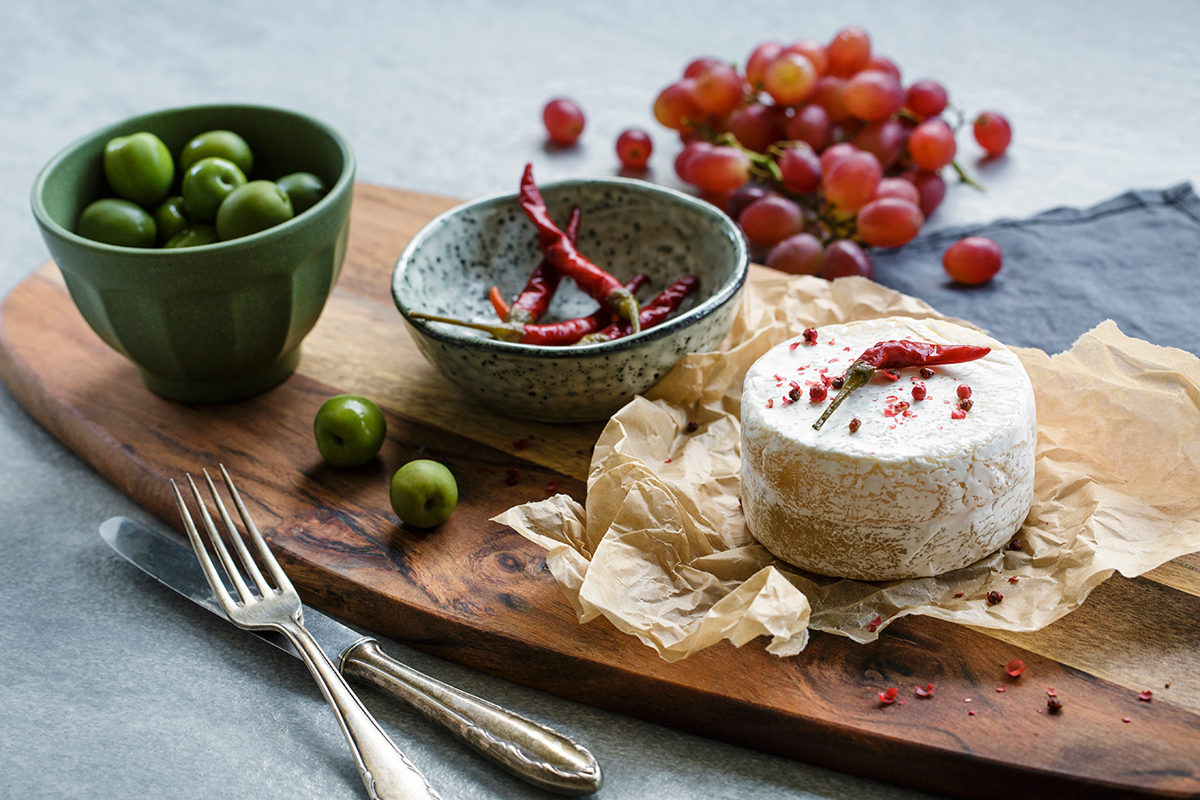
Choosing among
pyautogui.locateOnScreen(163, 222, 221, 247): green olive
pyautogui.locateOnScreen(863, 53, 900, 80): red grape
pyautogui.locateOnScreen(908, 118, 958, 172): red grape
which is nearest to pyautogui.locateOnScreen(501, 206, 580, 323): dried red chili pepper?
pyautogui.locateOnScreen(163, 222, 221, 247): green olive

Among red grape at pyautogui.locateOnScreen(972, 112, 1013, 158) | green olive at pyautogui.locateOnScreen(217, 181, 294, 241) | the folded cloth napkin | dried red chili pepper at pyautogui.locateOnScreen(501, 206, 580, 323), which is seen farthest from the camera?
red grape at pyautogui.locateOnScreen(972, 112, 1013, 158)

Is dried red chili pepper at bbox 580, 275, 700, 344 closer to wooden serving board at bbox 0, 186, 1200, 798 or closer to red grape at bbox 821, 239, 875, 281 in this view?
wooden serving board at bbox 0, 186, 1200, 798

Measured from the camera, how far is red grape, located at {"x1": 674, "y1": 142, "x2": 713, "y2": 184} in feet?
9.24

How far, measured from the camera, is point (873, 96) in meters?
2.74

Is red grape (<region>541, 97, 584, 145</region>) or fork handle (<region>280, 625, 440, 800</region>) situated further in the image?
red grape (<region>541, 97, 584, 145</region>)

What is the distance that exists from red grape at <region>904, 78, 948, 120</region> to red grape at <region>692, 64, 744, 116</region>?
19.8 inches

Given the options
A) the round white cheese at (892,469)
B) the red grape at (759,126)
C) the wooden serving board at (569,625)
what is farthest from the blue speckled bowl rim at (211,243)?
the red grape at (759,126)

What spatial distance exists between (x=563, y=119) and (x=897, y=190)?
124cm

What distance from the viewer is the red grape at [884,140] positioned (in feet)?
9.08

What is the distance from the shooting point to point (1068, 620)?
4.99ft

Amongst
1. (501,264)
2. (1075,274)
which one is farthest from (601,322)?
(1075,274)

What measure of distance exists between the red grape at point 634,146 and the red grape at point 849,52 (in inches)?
24.2

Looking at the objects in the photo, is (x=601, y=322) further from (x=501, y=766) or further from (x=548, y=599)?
(x=501, y=766)

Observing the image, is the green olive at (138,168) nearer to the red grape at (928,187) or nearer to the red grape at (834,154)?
the red grape at (834,154)
